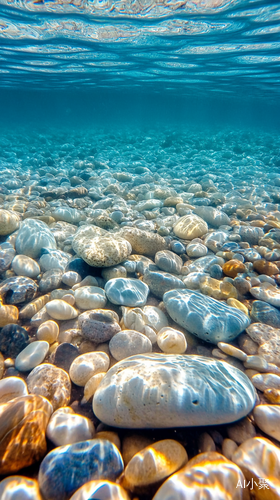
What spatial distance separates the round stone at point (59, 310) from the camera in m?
2.54

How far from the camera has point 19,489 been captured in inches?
50.0

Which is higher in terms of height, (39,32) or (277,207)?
(39,32)

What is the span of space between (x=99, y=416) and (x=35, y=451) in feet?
1.45

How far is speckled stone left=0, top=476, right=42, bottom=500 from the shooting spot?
49.0 inches

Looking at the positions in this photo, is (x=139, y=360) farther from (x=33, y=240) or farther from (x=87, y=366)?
(x=33, y=240)

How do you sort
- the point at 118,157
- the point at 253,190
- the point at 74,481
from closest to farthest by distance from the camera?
1. the point at 74,481
2. the point at 253,190
3. the point at 118,157

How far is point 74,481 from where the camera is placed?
131 centimetres

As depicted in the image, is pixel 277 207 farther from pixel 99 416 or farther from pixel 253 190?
pixel 99 416

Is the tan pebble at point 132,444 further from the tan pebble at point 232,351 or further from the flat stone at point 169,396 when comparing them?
the tan pebble at point 232,351

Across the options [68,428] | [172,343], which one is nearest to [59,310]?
[68,428]

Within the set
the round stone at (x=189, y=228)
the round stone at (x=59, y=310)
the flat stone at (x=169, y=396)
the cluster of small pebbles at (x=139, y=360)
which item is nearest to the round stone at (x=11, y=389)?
the cluster of small pebbles at (x=139, y=360)

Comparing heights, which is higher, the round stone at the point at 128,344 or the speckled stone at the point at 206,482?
the speckled stone at the point at 206,482

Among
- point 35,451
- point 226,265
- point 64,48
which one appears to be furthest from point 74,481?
point 64,48

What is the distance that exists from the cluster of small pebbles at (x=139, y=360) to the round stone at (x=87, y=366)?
0.04 ft
